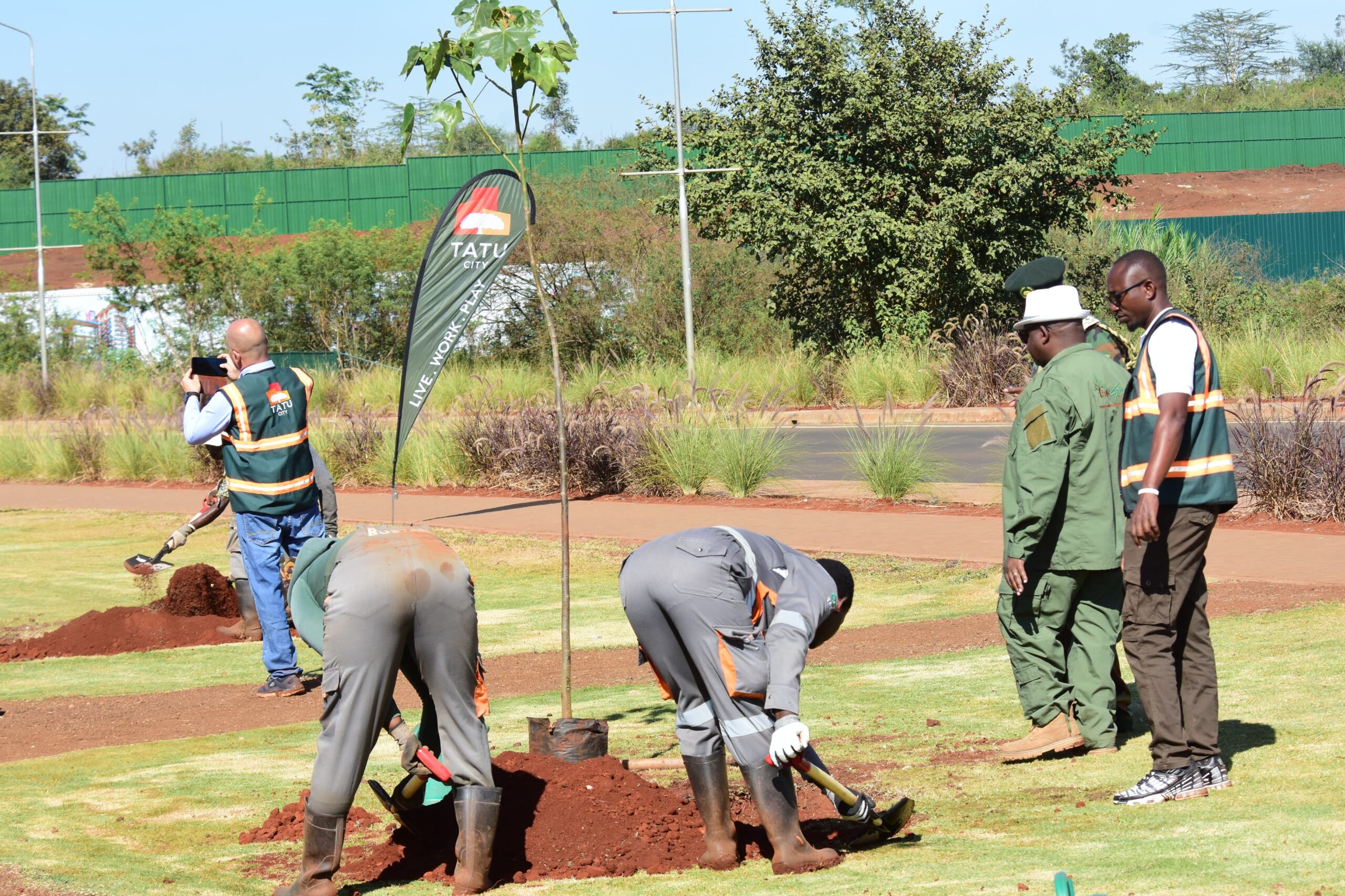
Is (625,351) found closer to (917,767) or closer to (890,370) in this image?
(890,370)

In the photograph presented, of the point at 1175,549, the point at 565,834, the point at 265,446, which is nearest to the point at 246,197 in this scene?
the point at 265,446

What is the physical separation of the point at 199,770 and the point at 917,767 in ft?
11.0

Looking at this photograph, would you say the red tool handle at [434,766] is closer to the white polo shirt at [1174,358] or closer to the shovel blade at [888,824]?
the shovel blade at [888,824]

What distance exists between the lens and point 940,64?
2694 cm

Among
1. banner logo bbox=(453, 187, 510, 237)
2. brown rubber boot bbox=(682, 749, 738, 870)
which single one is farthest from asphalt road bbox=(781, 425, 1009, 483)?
brown rubber boot bbox=(682, 749, 738, 870)

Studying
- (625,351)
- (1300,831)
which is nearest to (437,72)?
(1300,831)

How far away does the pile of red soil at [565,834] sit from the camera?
5.04m

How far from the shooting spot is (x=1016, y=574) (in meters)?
5.94

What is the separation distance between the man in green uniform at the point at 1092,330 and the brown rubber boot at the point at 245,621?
234 inches

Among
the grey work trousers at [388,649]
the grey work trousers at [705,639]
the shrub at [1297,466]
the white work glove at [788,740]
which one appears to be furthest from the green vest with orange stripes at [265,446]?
the shrub at [1297,466]

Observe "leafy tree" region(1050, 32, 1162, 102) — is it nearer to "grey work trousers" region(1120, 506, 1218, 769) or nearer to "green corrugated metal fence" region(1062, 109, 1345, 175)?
"green corrugated metal fence" region(1062, 109, 1345, 175)

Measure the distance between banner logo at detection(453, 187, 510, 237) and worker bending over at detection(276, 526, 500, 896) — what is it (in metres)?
3.39

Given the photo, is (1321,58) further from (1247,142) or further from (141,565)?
(141,565)

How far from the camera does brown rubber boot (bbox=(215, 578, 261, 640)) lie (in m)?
10.0
